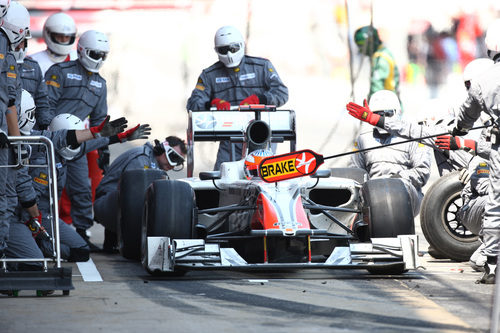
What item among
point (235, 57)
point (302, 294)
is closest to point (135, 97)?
point (235, 57)

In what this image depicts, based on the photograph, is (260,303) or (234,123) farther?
(234,123)

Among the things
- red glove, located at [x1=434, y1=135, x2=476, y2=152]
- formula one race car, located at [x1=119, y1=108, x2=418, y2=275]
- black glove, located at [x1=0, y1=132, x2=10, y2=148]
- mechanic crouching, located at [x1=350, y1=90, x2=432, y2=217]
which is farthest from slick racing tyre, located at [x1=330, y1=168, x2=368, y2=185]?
black glove, located at [x1=0, y1=132, x2=10, y2=148]

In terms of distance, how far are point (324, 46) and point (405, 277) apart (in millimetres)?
11183

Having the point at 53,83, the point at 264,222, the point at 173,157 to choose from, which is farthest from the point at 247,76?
the point at 264,222

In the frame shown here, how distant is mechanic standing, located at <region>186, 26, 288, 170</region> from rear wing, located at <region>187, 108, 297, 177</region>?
4.73 feet

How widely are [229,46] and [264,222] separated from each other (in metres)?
3.56

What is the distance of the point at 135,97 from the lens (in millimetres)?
18250

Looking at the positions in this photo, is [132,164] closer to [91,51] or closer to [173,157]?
[173,157]

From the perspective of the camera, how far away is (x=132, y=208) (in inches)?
386

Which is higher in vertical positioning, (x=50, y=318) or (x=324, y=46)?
(x=324, y=46)

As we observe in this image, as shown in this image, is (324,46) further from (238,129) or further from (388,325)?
(388,325)

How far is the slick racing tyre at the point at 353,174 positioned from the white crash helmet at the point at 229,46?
179 centimetres

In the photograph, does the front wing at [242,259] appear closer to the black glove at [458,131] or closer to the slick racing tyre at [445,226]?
the black glove at [458,131]

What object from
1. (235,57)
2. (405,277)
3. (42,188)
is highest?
(235,57)
